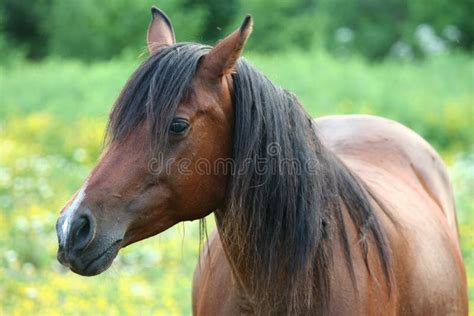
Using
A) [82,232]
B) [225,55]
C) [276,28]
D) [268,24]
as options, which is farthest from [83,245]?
[276,28]

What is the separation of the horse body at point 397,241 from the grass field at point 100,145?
0.34 m

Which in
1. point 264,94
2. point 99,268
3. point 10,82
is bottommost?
point 99,268

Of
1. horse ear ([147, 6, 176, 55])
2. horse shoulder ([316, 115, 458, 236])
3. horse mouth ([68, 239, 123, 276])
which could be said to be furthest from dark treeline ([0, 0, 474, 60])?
horse mouth ([68, 239, 123, 276])

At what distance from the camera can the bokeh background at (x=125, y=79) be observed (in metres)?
5.74

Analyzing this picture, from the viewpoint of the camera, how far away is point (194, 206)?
247cm

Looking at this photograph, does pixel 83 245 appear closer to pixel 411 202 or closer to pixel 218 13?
pixel 411 202

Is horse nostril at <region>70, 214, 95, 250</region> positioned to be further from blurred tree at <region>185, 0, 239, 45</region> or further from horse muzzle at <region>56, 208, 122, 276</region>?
blurred tree at <region>185, 0, 239, 45</region>

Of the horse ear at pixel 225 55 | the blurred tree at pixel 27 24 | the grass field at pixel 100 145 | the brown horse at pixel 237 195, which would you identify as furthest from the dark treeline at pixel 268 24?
the horse ear at pixel 225 55

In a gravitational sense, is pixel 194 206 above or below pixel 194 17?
below

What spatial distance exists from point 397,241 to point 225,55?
42.6 inches

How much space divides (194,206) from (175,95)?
0.36m

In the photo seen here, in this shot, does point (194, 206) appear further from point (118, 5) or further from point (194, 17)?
point (118, 5)

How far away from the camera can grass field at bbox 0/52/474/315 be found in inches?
217

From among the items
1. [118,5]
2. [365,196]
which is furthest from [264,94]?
[118,5]
